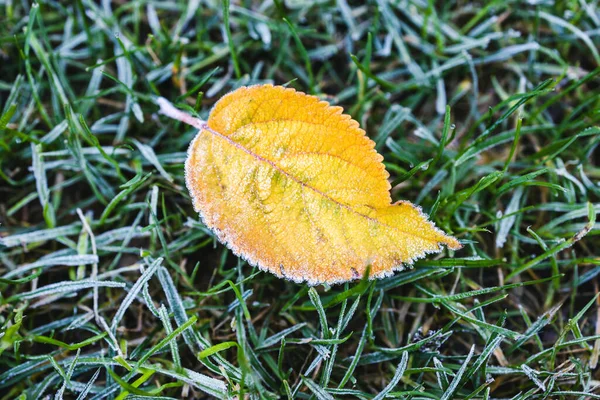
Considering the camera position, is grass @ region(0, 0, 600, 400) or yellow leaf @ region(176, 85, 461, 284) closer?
yellow leaf @ region(176, 85, 461, 284)

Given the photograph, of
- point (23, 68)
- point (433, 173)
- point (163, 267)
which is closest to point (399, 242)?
point (433, 173)

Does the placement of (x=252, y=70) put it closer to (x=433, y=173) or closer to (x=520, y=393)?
(x=433, y=173)

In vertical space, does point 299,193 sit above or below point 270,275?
above

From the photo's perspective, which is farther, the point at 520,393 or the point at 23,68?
the point at 23,68

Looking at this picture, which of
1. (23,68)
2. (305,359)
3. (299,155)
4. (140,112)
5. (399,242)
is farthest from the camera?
(23,68)

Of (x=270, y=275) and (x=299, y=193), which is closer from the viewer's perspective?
(x=299, y=193)
